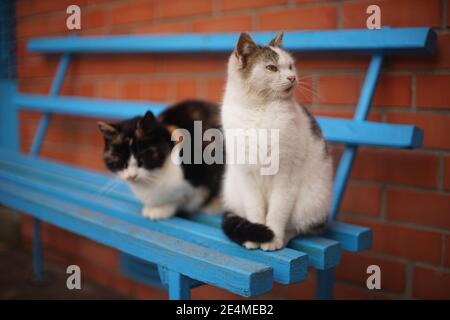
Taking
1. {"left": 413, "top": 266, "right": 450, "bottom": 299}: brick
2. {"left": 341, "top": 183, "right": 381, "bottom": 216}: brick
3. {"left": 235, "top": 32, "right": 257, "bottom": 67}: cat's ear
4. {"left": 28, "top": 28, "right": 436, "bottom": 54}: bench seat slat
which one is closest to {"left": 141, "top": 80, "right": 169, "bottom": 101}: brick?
{"left": 28, "top": 28, "right": 436, "bottom": 54}: bench seat slat

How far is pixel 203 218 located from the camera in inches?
55.9

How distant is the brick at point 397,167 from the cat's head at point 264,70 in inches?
21.1

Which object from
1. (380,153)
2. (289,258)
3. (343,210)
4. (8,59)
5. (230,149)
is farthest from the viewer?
(8,59)

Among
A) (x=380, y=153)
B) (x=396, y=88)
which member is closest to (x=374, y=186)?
(x=380, y=153)

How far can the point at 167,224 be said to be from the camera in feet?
4.29

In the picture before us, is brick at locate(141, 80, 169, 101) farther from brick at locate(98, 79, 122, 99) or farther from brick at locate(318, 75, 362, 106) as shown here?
brick at locate(318, 75, 362, 106)

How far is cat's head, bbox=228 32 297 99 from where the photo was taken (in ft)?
3.45

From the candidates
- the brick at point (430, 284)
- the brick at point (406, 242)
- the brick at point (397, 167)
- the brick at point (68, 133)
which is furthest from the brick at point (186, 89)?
the brick at point (430, 284)

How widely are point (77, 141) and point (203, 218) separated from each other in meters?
1.29

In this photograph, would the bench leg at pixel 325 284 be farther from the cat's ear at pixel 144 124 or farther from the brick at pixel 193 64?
the brick at pixel 193 64

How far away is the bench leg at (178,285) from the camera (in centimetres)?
107

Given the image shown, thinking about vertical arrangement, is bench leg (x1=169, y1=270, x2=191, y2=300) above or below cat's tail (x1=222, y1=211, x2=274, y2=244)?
below

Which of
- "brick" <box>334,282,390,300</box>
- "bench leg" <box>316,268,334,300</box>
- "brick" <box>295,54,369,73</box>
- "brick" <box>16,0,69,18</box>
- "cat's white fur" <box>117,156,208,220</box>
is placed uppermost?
"brick" <box>16,0,69,18</box>

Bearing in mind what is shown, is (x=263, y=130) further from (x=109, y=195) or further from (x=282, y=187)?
(x=109, y=195)
